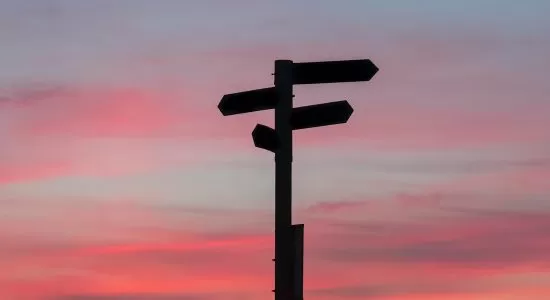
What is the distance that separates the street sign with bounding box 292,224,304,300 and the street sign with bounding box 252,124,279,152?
36.9 inches

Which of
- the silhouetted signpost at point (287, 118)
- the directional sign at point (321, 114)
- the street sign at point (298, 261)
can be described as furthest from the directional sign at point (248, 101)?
the street sign at point (298, 261)

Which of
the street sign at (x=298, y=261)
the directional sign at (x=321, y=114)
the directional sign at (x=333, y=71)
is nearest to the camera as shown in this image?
the street sign at (x=298, y=261)

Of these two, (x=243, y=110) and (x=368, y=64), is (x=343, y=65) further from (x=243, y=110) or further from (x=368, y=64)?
(x=243, y=110)

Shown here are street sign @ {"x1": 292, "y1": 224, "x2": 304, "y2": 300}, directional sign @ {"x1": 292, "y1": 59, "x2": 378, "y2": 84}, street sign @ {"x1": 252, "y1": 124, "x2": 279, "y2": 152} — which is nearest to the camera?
street sign @ {"x1": 292, "y1": 224, "x2": 304, "y2": 300}

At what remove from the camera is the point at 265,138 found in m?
10.4

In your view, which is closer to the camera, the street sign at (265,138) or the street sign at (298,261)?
the street sign at (298,261)

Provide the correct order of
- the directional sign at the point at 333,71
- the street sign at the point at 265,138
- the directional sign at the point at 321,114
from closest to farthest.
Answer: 1. the street sign at the point at 265,138
2. the directional sign at the point at 321,114
3. the directional sign at the point at 333,71

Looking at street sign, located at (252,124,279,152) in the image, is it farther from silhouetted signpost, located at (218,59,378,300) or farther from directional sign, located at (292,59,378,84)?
directional sign, located at (292,59,378,84)

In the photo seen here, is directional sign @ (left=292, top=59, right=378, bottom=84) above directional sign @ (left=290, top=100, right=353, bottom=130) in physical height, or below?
above

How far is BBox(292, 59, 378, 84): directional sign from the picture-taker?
417 inches

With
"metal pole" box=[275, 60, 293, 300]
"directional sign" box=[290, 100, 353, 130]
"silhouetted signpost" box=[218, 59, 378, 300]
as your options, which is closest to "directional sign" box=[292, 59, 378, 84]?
"silhouetted signpost" box=[218, 59, 378, 300]

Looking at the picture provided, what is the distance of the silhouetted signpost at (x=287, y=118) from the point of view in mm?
10234

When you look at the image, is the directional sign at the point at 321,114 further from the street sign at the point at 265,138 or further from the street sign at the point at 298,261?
the street sign at the point at 298,261

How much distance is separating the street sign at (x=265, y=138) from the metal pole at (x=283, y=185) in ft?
0.20
